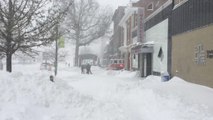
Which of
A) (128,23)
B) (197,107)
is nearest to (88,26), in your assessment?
(128,23)

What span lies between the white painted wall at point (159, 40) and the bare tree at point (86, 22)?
37.7 m

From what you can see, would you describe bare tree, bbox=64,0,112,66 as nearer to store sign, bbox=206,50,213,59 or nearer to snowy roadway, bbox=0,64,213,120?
store sign, bbox=206,50,213,59

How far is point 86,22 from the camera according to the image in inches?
3007

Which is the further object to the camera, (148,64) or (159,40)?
(148,64)

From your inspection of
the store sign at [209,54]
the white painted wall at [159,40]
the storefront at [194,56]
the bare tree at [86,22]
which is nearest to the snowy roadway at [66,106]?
Answer: the store sign at [209,54]

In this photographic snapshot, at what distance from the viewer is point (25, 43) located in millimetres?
17109

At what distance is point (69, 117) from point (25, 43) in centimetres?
664

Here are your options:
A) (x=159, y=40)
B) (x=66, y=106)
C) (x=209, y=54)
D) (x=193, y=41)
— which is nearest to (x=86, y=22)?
(x=159, y=40)

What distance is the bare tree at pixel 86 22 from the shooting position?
7406 centimetres

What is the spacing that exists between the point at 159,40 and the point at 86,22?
45.2m

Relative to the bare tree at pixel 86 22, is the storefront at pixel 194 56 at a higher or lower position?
lower

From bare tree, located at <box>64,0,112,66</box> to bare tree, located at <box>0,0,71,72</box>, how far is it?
182ft

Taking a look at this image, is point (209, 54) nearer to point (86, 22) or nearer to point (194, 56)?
point (194, 56)

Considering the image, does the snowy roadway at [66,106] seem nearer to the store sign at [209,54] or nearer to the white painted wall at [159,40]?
the store sign at [209,54]
